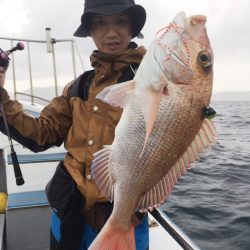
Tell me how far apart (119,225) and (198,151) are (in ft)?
1.72

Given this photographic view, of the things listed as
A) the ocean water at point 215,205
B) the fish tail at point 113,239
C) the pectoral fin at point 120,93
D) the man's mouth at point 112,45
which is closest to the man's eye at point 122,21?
the man's mouth at point 112,45

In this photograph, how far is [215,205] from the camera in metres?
6.80

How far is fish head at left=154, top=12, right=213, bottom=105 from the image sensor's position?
5.42 ft

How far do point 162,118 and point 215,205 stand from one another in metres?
5.50

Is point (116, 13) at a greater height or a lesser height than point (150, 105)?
greater

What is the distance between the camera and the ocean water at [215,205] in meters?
5.43

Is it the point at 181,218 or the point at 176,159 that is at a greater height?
the point at 176,159

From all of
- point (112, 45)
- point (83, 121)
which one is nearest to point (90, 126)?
point (83, 121)

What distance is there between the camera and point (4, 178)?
5.15m

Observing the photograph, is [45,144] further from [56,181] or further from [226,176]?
[226,176]

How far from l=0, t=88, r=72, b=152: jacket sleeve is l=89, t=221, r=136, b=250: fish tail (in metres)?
0.80

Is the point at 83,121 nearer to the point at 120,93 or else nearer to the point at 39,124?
the point at 39,124

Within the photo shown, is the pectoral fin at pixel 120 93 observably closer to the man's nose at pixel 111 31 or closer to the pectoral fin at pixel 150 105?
the pectoral fin at pixel 150 105

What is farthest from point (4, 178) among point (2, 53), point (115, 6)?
point (115, 6)
